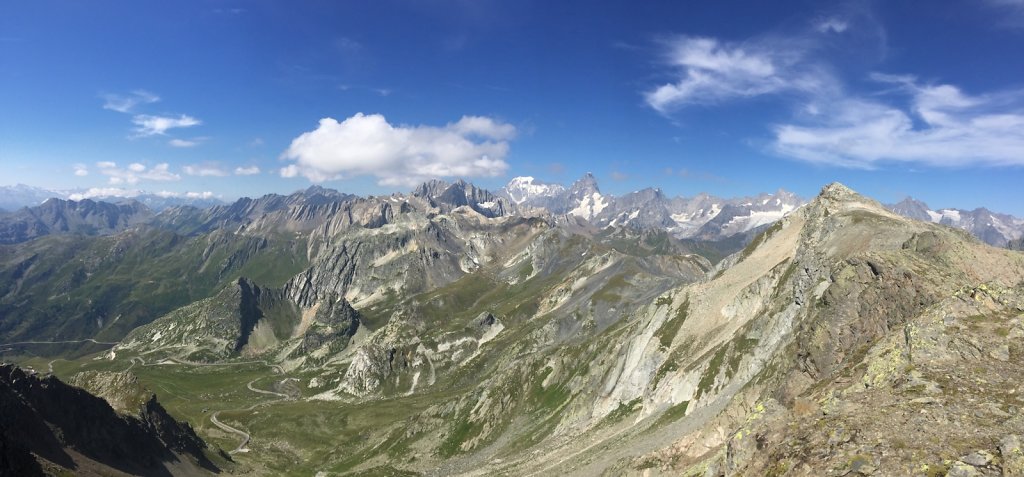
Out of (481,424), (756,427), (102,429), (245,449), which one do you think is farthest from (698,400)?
(245,449)

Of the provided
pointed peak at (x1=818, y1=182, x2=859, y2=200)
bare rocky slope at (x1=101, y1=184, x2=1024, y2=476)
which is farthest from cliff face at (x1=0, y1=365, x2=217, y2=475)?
pointed peak at (x1=818, y1=182, x2=859, y2=200)

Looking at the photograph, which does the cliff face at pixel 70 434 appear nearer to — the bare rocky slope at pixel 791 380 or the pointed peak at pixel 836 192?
the bare rocky slope at pixel 791 380

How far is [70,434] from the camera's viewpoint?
285ft

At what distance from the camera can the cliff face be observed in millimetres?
67938

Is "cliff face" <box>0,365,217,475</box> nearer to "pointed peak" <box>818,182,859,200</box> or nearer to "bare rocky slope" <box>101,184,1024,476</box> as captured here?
"bare rocky slope" <box>101,184,1024,476</box>

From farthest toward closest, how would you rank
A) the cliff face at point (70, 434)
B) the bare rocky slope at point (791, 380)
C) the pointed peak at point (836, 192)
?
the pointed peak at point (836, 192) < the cliff face at point (70, 434) < the bare rocky slope at point (791, 380)

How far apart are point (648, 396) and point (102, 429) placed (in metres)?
104

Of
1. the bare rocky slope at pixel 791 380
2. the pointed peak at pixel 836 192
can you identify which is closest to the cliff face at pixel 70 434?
the bare rocky slope at pixel 791 380

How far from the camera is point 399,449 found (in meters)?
165

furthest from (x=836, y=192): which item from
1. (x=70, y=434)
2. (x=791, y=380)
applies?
(x=70, y=434)

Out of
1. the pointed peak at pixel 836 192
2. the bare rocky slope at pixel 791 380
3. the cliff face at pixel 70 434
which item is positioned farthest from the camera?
the pointed peak at pixel 836 192

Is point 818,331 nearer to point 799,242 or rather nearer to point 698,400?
point 698,400

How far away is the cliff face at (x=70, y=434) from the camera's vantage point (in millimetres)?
67938

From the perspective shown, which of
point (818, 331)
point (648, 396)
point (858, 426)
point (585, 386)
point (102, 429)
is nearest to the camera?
point (858, 426)
